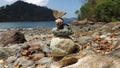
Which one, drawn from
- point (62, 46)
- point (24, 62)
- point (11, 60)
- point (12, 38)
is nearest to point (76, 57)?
point (62, 46)

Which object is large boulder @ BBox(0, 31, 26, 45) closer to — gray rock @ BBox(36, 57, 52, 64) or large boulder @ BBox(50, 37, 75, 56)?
gray rock @ BBox(36, 57, 52, 64)

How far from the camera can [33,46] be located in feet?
67.7

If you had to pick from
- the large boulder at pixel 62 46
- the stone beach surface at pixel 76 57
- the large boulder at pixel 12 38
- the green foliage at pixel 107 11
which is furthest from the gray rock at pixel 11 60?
the green foliage at pixel 107 11

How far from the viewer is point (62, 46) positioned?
512 inches

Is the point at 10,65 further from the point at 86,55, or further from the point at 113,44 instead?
the point at 86,55

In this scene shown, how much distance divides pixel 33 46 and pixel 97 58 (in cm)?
1013

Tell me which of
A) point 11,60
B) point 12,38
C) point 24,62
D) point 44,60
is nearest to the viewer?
point 44,60

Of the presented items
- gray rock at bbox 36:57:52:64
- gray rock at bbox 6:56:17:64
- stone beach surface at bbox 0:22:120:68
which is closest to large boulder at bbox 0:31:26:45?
stone beach surface at bbox 0:22:120:68

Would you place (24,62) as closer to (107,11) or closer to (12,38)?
(12,38)

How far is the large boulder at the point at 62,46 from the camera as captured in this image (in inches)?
511

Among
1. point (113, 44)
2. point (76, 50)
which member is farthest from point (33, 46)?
point (76, 50)

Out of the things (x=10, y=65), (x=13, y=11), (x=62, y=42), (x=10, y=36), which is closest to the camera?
(x=62, y=42)

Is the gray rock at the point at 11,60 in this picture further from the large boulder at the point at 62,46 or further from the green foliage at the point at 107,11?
the green foliage at the point at 107,11

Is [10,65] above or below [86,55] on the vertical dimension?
below
